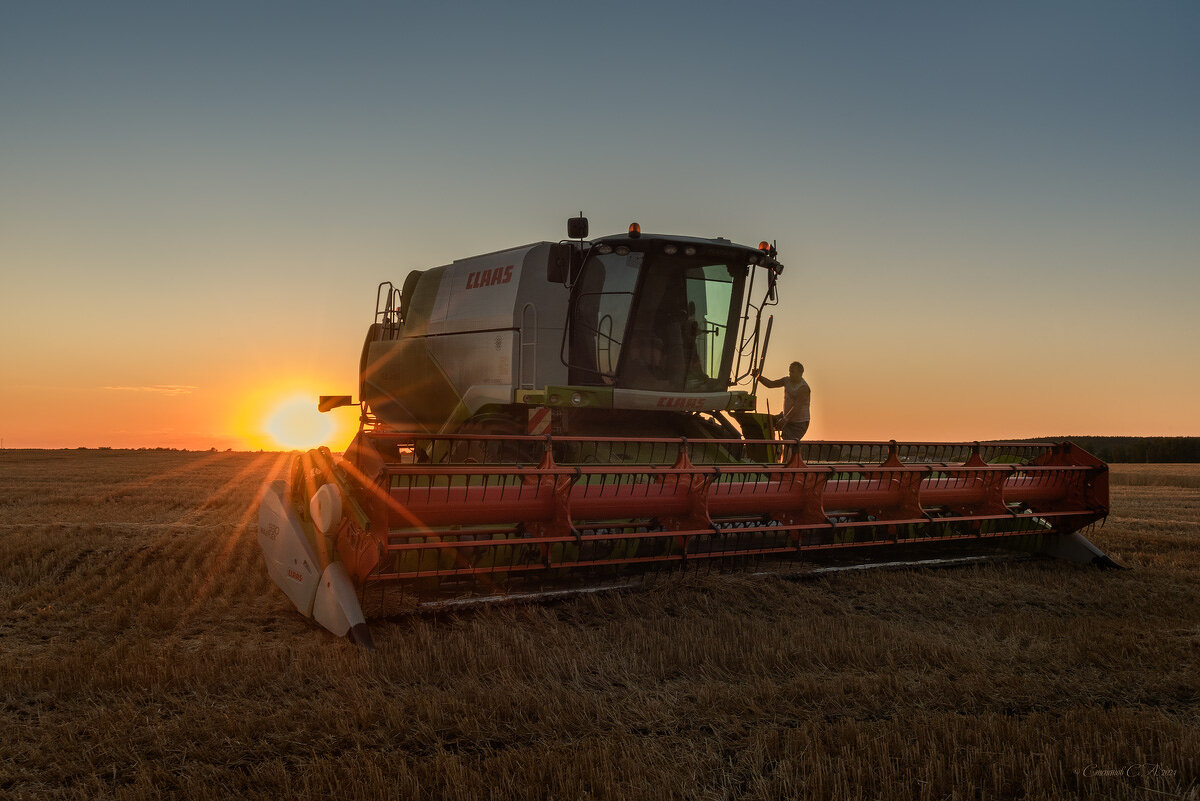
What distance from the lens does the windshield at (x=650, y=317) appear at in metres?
7.40

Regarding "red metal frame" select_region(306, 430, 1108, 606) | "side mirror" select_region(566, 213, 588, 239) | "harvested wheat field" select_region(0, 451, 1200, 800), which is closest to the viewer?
"harvested wheat field" select_region(0, 451, 1200, 800)

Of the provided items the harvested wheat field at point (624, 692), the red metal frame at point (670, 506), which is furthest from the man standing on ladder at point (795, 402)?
the harvested wheat field at point (624, 692)

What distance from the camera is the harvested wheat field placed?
2781 millimetres

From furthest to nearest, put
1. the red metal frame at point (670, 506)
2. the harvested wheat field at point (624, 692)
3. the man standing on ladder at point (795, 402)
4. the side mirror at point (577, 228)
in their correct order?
the man standing on ladder at point (795, 402) < the side mirror at point (577, 228) < the red metal frame at point (670, 506) < the harvested wheat field at point (624, 692)

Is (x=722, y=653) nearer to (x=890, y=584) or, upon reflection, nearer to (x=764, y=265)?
(x=890, y=584)

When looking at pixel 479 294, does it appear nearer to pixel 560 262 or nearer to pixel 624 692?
pixel 560 262

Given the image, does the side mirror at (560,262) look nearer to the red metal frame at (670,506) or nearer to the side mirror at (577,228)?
the side mirror at (577,228)

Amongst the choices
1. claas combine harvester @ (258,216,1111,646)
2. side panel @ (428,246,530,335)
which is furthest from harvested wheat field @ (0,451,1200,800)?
side panel @ (428,246,530,335)

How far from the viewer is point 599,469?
16.6 ft

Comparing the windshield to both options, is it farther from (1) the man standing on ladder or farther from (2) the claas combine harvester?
(1) the man standing on ladder

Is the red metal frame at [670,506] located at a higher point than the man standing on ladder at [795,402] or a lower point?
lower

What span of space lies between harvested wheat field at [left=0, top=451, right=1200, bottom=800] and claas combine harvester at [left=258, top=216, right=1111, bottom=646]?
11.6 inches

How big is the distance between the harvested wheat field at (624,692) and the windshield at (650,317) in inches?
93.6

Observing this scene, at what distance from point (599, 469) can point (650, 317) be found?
2.73 meters
